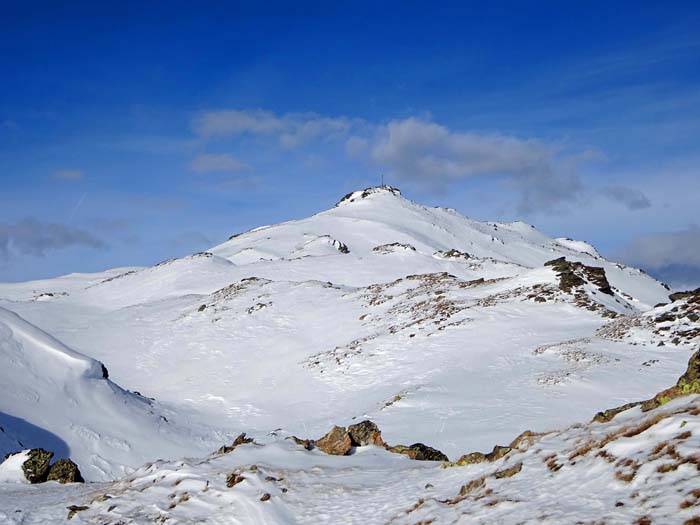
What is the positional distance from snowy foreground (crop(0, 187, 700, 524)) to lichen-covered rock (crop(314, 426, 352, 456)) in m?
0.46

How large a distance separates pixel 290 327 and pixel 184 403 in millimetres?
11665

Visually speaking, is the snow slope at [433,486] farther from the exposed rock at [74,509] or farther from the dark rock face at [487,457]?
the dark rock face at [487,457]

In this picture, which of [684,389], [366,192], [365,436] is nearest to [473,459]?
[684,389]

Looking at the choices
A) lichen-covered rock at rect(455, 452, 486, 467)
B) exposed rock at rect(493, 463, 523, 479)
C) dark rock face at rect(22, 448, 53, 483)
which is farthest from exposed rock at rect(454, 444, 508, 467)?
dark rock face at rect(22, 448, 53, 483)

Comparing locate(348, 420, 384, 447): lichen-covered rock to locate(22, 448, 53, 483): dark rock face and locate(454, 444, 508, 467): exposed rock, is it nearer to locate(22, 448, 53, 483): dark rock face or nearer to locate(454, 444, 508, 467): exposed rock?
locate(454, 444, 508, 467): exposed rock

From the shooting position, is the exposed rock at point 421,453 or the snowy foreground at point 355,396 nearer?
the snowy foreground at point 355,396

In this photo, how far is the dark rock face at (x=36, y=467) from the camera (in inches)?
642

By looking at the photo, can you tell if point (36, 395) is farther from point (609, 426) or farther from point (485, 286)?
point (485, 286)

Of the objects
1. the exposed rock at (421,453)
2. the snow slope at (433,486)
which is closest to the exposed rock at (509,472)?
the snow slope at (433,486)

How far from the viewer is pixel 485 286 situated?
41.9 meters

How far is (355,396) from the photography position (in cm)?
2898

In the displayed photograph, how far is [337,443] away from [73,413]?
13595 mm

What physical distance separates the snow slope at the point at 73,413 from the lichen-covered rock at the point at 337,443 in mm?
9365

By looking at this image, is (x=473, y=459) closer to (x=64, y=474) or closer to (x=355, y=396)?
(x=64, y=474)
